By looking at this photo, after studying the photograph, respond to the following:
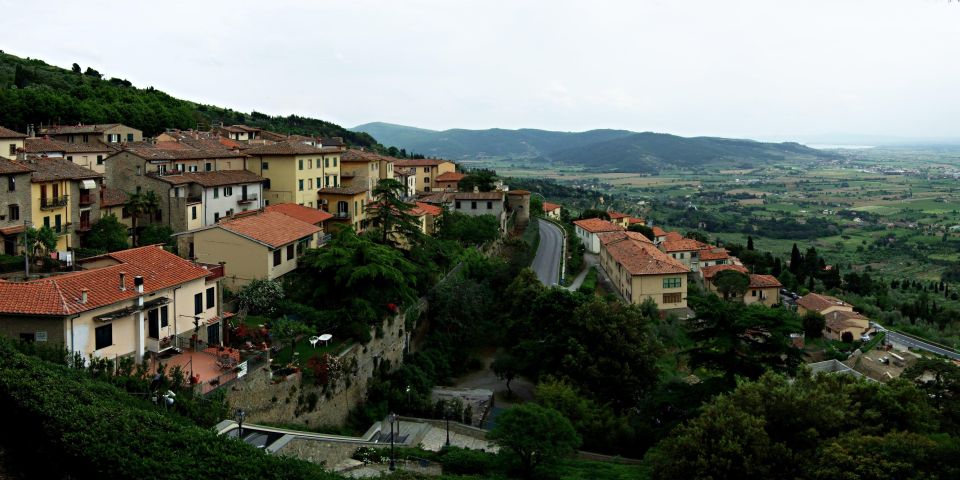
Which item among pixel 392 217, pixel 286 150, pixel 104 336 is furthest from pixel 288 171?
pixel 104 336

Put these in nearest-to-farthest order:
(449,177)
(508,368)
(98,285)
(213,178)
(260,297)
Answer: (98,285)
(260,297)
(508,368)
(213,178)
(449,177)

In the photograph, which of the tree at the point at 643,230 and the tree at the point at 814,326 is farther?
the tree at the point at 643,230

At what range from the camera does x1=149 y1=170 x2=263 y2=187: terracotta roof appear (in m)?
41.1

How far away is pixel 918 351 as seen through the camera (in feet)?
173

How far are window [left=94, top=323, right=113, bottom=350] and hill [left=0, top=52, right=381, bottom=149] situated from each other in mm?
53256

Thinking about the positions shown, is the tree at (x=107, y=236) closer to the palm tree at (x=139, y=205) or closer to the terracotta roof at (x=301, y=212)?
the palm tree at (x=139, y=205)

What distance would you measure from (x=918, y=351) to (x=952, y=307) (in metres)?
30.5

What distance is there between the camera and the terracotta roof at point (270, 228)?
33312 millimetres

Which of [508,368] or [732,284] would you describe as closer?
[508,368]

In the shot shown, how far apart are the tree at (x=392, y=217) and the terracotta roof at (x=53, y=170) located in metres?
14.5

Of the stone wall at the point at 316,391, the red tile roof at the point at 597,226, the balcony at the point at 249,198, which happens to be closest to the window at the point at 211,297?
the stone wall at the point at 316,391

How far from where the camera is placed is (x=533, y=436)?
23.7 m

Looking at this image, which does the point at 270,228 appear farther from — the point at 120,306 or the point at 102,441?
the point at 102,441

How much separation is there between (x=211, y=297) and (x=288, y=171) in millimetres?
21802
